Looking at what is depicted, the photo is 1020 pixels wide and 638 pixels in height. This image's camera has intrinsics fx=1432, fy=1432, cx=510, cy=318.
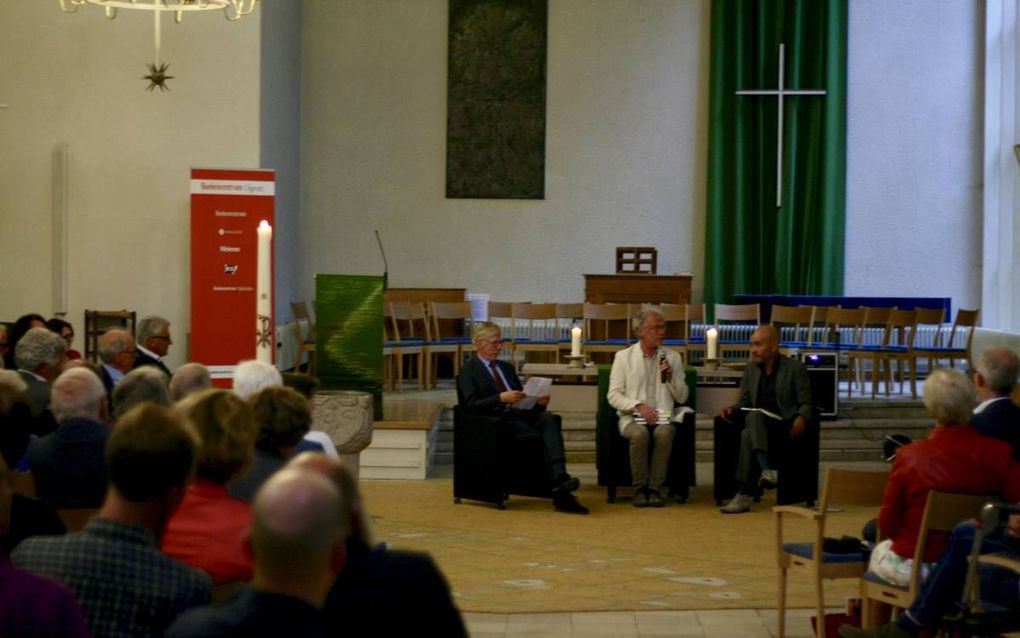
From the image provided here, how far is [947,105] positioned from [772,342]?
849cm

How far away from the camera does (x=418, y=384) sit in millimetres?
14641

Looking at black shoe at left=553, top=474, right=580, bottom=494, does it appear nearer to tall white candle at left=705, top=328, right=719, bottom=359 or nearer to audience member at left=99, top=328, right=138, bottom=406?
tall white candle at left=705, top=328, right=719, bottom=359

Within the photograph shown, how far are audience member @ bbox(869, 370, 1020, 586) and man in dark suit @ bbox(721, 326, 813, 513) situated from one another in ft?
12.6

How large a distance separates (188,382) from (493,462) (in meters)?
4.05

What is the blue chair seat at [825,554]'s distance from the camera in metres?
5.32

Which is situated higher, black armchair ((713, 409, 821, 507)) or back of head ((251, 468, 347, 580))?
back of head ((251, 468, 347, 580))

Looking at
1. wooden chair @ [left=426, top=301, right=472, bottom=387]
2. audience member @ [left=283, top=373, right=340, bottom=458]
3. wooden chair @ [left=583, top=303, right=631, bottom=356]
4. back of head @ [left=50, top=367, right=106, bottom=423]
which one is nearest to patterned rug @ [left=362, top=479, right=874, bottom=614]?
audience member @ [left=283, top=373, right=340, bottom=458]

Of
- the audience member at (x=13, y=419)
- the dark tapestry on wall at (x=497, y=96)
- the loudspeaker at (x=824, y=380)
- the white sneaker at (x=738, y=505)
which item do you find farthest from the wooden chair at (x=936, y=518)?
the dark tapestry on wall at (x=497, y=96)

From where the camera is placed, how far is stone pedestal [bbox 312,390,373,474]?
7820 millimetres

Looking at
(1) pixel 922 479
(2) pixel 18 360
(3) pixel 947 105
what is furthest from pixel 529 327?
(1) pixel 922 479

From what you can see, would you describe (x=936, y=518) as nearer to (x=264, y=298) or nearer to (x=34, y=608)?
(x=34, y=608)

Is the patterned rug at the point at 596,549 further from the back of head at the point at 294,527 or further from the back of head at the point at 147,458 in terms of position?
the back of head at the point at 294,527

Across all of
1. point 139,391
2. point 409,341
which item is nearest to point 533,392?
point 139,391

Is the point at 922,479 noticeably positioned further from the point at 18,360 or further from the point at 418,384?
the point at 418,384
